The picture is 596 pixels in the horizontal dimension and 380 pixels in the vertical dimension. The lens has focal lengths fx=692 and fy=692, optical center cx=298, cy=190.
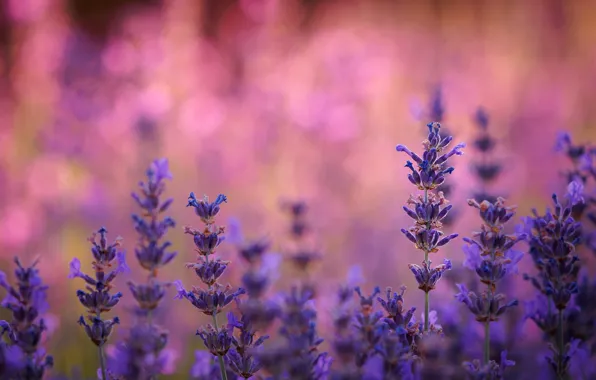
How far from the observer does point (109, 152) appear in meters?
4.36

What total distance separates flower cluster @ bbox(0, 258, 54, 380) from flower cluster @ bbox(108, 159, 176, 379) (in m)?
0.19

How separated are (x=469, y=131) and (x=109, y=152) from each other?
276 centimetres

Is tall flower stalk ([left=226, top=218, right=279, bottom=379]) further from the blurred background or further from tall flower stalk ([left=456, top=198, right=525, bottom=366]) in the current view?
the blurred background

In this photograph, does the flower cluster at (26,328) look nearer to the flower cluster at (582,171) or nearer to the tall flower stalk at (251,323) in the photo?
the tall flower stalk at (251,323)

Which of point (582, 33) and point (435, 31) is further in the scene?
point (435, 31)

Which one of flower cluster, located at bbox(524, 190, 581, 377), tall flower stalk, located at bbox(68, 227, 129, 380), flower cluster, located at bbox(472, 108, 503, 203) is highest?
flower cluster, located at bbox(472, 108, 503, 203)

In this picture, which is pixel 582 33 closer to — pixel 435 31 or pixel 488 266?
pixel 435 31

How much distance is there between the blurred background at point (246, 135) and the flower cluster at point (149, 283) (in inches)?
39.6

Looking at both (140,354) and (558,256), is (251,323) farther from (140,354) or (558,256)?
(558,256)

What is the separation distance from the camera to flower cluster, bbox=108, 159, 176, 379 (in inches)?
61.9

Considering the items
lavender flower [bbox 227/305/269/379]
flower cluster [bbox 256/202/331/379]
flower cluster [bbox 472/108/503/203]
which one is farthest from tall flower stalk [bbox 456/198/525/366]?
flower cluster [bbox 472/108/503/203]

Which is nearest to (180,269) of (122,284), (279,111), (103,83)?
(122,284)

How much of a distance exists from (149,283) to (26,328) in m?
0.30

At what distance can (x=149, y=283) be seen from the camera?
164 cm
